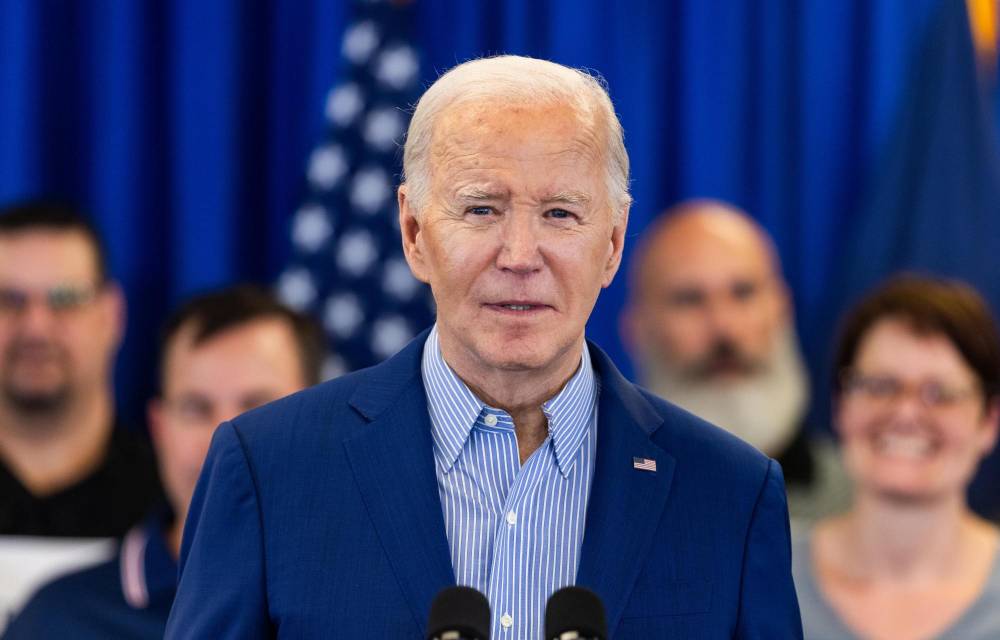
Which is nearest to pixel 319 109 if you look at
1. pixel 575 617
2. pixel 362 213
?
pixel 362 213

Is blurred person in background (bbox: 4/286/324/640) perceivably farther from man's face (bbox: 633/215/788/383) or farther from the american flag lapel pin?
the american flag lapel pin

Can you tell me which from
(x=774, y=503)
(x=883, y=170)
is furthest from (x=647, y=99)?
(x=774, y=503)

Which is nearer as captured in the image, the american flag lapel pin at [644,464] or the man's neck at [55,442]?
the american flag lapel pin at [644,464]

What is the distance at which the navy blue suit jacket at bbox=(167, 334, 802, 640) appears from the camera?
1704 mm

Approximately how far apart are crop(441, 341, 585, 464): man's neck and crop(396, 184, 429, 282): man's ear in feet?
0.35

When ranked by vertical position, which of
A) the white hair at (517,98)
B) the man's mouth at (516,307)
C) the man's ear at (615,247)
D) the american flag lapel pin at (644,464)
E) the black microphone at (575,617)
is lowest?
A: the american flag lapel pin at (644,464)

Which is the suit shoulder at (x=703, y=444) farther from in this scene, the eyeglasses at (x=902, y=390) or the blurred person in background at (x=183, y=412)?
the eyeglasses at (x=902, y=390)

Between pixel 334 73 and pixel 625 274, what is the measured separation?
1.18 metres

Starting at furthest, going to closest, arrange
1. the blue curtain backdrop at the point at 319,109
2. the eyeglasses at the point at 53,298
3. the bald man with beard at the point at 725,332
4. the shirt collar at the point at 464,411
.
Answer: the blue curtain backdrop at the point at 319,109, the bald man with beard at the point at 725,332, the eyeglasses at the point at 53,298, the shirt collar at the point at 464,411

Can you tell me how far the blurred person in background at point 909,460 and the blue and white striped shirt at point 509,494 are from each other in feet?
6.81

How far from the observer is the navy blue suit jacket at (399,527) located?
1.70 m

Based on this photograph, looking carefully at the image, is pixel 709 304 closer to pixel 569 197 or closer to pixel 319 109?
pixel 319 109

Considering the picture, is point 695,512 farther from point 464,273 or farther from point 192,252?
point 192,252

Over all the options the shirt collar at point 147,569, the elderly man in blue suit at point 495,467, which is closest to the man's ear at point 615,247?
the elderly man in blue suit at point 495,467
